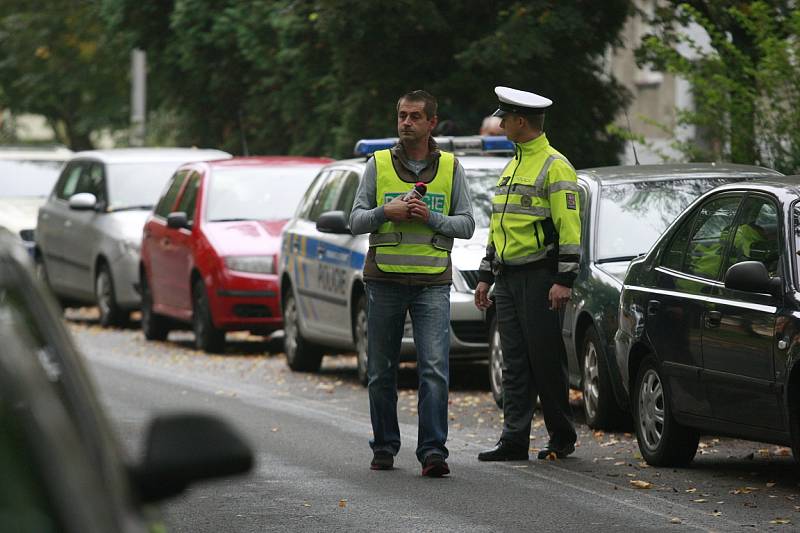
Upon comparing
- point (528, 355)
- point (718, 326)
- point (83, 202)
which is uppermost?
point (718, 326)

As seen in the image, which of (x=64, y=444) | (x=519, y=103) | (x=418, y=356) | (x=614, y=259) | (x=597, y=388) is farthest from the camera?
(x=614, y=259)

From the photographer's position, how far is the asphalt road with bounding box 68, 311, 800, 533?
298 inches

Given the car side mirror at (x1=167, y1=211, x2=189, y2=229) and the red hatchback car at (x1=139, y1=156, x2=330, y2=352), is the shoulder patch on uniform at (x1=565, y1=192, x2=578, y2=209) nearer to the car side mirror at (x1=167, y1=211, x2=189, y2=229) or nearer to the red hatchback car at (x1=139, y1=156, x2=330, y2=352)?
the red hatchback car at (x1=139, y1=156, x2=330, y2=352)

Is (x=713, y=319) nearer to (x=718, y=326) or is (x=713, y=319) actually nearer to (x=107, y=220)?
(x=718, y=326)

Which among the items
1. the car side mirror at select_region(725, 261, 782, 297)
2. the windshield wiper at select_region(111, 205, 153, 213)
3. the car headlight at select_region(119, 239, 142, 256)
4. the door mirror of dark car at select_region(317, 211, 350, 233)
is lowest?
the car headlight at select_region(119, 239, 142, 256)

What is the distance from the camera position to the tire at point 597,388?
414 inches

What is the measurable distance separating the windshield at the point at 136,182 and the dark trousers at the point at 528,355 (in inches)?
445

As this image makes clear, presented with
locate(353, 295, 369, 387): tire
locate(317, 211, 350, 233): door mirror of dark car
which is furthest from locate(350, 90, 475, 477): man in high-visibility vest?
locate(353, 295, 369, 387): tire

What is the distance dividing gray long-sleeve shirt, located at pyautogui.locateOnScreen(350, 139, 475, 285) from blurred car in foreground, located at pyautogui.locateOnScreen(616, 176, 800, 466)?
1015 mm

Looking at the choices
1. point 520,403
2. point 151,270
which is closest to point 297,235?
point 151,270

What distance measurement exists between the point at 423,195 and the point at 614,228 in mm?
2380

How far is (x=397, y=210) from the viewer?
879cm

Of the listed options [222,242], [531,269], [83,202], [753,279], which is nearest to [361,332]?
[222,242]

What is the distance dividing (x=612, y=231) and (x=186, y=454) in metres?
8.02
